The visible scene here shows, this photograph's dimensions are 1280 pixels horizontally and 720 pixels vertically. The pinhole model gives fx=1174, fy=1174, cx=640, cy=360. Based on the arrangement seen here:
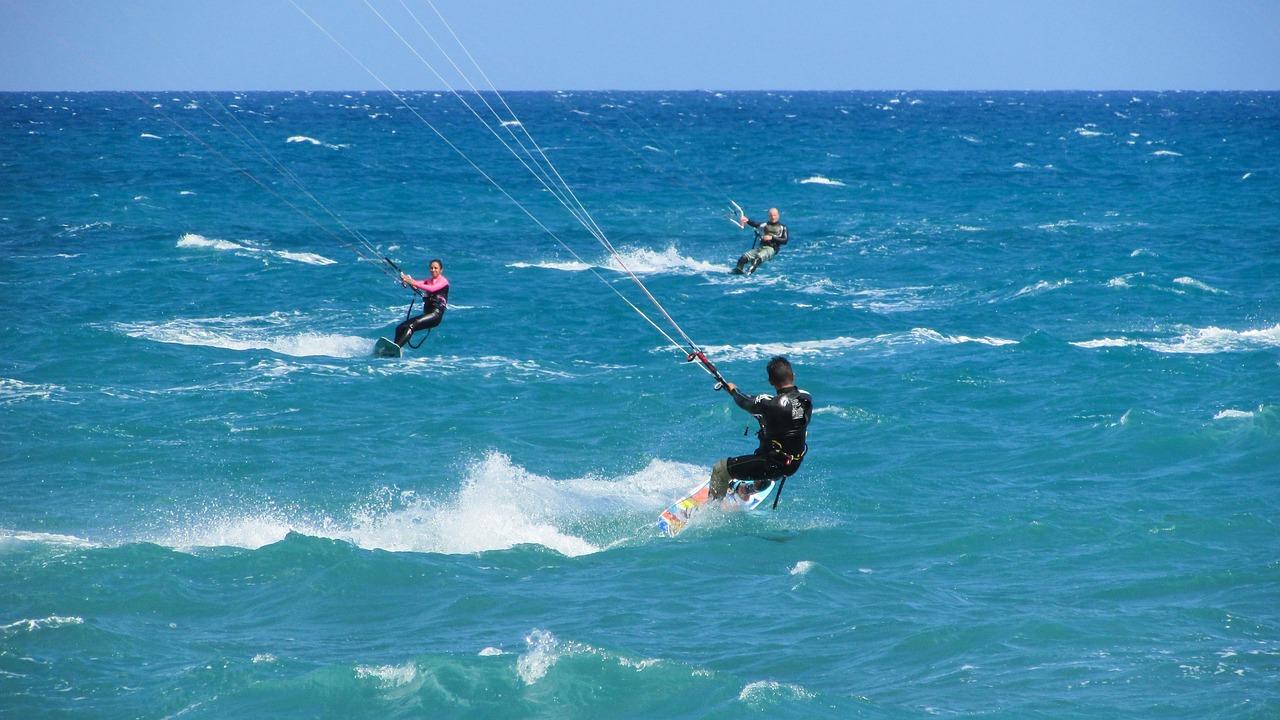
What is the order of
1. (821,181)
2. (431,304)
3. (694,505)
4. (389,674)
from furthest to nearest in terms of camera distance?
(821,181) < (431,304) < (694,505) < (389,674)

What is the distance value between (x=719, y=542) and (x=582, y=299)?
1709cm

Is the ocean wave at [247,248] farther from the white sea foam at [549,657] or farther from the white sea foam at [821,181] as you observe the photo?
the white sea foam at [821,181]

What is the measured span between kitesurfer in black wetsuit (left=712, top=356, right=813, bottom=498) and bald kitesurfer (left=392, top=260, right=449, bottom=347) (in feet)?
23.4

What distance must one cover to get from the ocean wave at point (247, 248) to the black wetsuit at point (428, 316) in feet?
54.3

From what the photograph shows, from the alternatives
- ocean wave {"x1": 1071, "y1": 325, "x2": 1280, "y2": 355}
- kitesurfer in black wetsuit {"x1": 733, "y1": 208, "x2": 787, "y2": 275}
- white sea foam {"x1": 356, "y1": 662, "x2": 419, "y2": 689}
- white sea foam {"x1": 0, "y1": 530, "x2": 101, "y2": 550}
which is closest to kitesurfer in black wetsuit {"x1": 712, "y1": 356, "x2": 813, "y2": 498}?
white sea foam {"x1": 356, "y1": 662, "x2": 419, "y2": 689}

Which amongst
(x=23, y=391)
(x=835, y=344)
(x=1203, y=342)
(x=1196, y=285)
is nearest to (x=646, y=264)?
(x=835, y=344)

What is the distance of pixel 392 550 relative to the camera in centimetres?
1405

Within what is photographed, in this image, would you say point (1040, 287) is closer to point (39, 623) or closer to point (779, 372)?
point (779, 372)

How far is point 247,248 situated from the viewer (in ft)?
123

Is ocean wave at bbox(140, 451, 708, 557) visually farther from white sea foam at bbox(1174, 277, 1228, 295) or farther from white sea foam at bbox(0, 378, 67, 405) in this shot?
white sea foam at bbox(1174, 277, 1228, 295)

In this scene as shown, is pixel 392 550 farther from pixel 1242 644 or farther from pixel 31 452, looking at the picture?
pixel 1242 644

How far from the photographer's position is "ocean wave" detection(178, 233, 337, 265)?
35.9 meters

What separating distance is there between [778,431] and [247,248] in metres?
28.8

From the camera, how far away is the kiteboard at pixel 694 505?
46.2 ft
